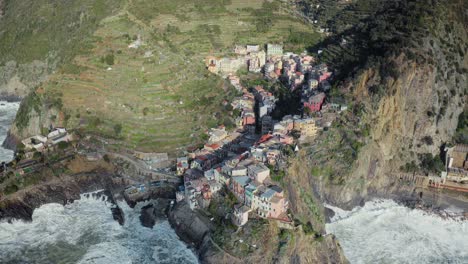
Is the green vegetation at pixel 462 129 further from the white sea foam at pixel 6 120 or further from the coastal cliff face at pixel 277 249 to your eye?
the white sea foam at pixel 6 120

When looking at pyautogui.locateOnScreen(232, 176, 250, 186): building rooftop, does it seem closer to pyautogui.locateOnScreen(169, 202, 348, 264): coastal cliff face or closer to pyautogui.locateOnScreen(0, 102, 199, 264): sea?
pyautogui.locateOnScreen(169, 202, 348, 264): coastal cliff face

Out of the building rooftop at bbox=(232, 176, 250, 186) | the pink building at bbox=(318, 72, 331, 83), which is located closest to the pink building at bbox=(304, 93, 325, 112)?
the pink building at bbox=(318, 72, 331, 83)

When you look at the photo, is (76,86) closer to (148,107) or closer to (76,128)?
(76,128)

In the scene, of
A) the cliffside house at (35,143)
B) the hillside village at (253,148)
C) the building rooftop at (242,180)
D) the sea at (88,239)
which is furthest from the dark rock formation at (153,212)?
the cliffside house at (35,143)

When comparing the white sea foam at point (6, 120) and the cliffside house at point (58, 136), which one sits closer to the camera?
the cliffside house at point (58, 136)

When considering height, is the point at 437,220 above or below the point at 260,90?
below

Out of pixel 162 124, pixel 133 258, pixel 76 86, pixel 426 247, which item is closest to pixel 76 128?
pixel 76 86
